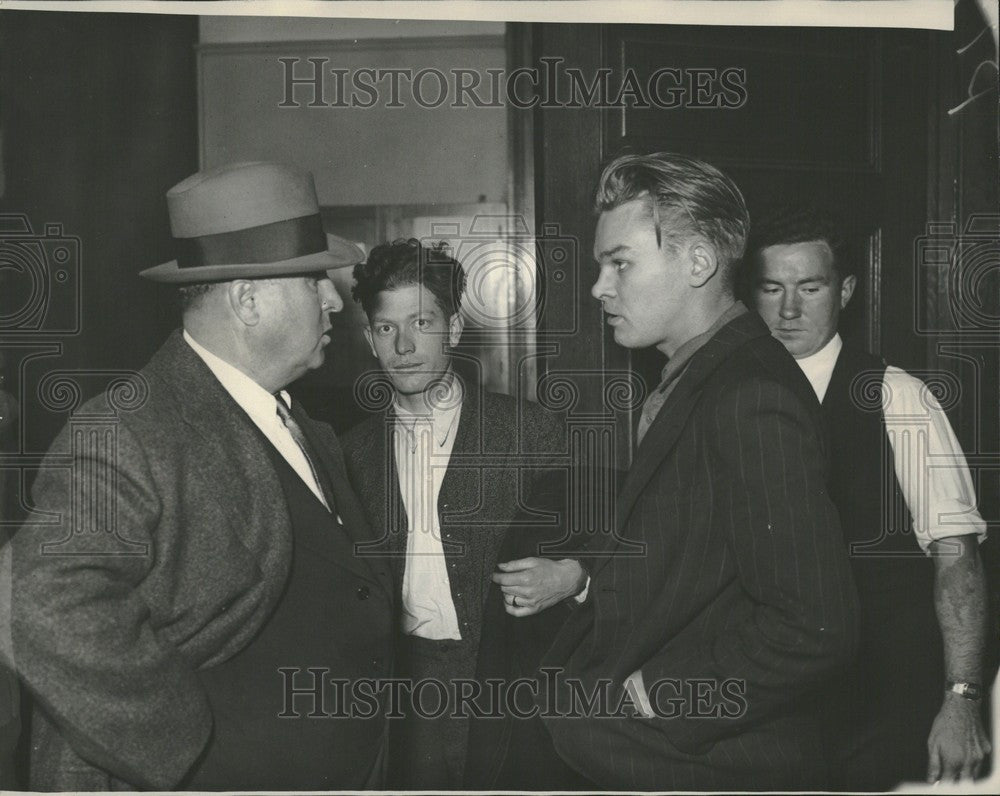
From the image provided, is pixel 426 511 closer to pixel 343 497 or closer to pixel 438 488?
pixel 438 488

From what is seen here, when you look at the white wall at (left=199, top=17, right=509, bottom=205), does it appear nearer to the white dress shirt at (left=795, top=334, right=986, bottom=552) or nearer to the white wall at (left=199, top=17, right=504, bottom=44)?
the white wall at (left=199, top=17, right=504, bottom=44)

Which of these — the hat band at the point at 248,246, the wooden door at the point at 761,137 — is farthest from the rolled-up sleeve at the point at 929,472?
the hat band at the point at 248,246

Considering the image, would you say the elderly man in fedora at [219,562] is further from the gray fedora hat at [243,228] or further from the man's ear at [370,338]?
the man's ear at [370,338]

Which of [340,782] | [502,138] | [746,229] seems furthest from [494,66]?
[340,782]

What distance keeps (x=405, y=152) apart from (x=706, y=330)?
683 millimetres

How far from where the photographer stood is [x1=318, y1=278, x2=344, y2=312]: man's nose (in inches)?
63.3

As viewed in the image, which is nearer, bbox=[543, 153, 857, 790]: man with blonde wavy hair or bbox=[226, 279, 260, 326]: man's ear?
bbox=[543, 153, 857, 790]: man with blonde wavy hair

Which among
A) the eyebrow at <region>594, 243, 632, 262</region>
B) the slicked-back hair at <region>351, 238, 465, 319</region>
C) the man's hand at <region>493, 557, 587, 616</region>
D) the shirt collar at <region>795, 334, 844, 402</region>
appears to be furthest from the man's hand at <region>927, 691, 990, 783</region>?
the slicked-back hair at <region>351, 238, 465, 319</region>

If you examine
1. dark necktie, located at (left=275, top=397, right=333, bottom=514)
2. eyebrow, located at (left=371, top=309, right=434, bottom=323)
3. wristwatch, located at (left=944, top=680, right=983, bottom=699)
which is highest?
eyebrow, located at (left=371, top=309, right=434, bottom=323)

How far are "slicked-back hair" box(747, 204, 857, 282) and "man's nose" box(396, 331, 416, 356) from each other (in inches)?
26.7

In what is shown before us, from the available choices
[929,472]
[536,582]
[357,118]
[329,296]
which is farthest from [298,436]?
[929,472]

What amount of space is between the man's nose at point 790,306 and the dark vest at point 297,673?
96 centimetres

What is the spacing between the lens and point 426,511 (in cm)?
177

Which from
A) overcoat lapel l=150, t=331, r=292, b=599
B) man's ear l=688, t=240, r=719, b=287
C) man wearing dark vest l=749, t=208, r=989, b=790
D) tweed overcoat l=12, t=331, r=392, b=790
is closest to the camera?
tweed overcoat l=12, t=331, r=392, b=790
